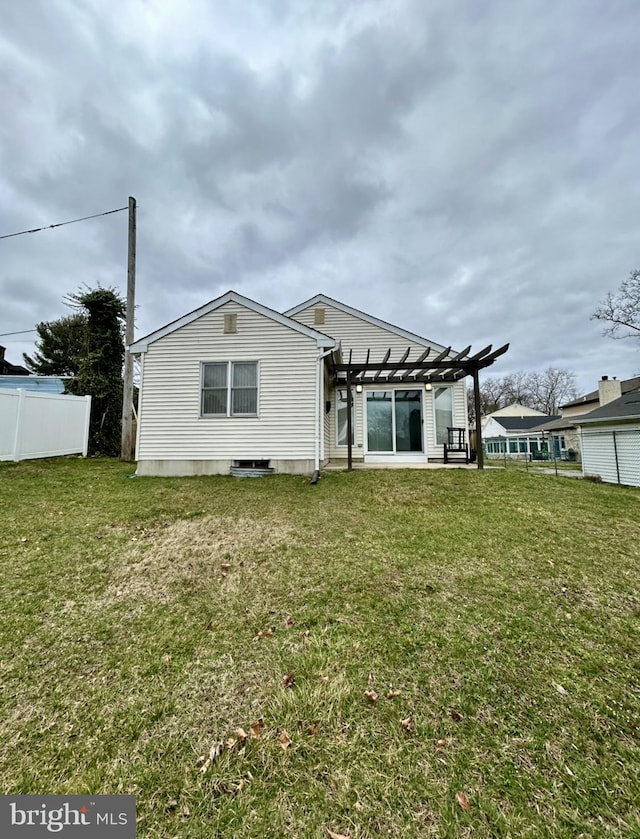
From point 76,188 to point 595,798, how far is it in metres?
18.8

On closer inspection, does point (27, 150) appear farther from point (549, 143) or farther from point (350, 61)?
point (549, 143)

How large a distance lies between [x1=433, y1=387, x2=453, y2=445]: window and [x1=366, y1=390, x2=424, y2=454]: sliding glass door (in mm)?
568

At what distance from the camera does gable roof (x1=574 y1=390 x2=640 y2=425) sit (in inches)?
498

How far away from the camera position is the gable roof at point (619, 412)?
12.6m

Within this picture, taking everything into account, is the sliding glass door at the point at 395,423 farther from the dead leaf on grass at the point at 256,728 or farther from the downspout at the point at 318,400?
the dead leaf on grass at the point at 256,728

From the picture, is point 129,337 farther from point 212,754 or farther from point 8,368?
point 8,368

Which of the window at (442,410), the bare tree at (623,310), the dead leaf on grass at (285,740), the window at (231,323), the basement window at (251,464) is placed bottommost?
the dead leaf on grass at (285,740)

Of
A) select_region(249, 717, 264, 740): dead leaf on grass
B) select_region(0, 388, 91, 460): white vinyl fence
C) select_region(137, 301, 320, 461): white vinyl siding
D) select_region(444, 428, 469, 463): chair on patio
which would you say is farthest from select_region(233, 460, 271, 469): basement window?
select_region(249, 717, 264, 740): dead leaf on grass

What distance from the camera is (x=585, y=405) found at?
116 ft

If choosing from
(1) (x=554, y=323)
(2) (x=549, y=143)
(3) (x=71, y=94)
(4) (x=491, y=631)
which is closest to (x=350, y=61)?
(2) (x=549, y=143)

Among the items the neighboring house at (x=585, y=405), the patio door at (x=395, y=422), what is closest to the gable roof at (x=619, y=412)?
the neighboring house at (x=585, y=405)

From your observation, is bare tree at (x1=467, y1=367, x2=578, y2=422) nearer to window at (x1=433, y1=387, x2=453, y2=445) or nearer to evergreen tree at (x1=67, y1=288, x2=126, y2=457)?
window at (x1=433, y1=387, x2=453, y2=445)

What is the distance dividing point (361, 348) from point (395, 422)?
10.4 feet

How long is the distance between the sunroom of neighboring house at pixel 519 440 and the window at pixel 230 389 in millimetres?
24685
